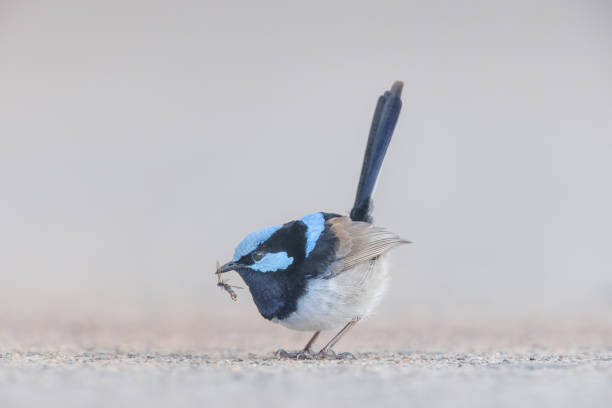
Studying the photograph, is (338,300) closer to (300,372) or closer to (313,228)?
(313,228)

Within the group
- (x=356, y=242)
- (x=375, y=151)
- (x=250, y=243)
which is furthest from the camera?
(x=375, y=151)

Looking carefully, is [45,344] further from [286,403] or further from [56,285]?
[56,285]

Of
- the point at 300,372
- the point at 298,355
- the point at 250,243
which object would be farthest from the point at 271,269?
the point at 300,372

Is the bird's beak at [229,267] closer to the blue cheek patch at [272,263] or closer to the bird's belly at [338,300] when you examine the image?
the blue cheek patch at [272,263]

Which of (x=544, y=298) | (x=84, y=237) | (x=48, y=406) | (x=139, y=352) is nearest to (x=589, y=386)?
(x=48, y=406)

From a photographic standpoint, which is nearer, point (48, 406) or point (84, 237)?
point (48, 406)

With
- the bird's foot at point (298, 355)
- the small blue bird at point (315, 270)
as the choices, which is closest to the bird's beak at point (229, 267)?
the small blue bird at point (315, 270)
